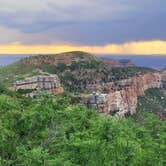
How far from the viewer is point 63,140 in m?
39.6

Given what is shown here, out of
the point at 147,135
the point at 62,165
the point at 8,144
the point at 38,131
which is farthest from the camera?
the point at 147,135

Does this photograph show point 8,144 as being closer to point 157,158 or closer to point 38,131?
point 38,131

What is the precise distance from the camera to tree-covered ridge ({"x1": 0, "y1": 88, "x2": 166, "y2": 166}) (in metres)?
35.7

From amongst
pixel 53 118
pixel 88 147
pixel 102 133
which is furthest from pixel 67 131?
pixel 88 147

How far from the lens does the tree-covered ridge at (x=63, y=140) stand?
117ft

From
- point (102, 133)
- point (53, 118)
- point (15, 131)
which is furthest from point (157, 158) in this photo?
point (15, 131)

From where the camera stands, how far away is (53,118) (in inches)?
1625

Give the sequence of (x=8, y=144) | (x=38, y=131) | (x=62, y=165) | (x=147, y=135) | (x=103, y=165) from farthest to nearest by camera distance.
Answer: (x=147, y=135)
(x=38, y=131)
(x=8, y=144)
(x=103, y=165)
(x=62, y=165)

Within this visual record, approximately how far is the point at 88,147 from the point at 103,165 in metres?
2.14

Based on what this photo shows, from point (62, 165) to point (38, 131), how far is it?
886 cm

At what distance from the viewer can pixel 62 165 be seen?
110 ft

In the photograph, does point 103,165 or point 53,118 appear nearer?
point 103,165

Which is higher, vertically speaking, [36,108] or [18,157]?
[36,108]

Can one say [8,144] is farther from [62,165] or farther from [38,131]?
[62,165]
